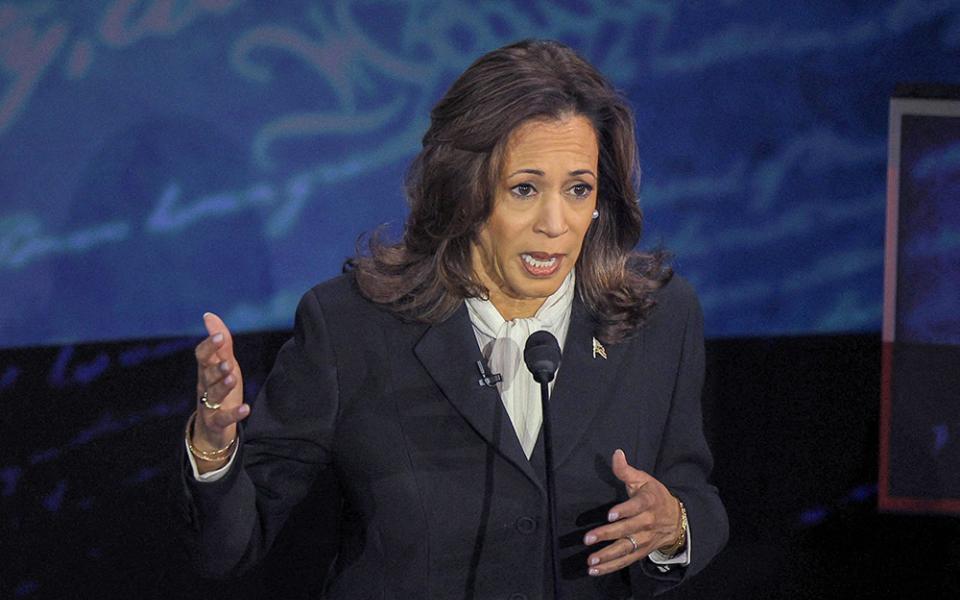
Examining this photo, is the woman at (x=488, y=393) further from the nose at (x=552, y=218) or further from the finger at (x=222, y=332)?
the finger at (x=222, y=332)

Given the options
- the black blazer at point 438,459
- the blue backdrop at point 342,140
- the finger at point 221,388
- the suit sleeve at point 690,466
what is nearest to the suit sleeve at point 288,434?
the black blazer at point 438,459

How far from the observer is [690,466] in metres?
2.02

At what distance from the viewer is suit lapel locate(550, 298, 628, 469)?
1.89 metres

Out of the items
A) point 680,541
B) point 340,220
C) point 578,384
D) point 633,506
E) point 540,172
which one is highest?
point 540,172

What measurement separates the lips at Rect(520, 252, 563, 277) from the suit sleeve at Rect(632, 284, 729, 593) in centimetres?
31

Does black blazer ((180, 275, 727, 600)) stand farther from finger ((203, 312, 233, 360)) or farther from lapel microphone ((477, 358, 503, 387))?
finger ((203, 312, 233, 360))

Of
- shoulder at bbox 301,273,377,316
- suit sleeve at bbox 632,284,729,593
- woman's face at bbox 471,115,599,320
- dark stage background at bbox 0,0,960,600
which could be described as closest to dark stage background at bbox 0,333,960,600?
dark stage background at bbox 0,0,960,600

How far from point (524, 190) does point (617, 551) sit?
59 cm

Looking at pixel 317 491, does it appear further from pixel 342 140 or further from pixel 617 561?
pixel 617 561

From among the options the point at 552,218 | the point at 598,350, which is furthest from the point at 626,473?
the point at 552,218

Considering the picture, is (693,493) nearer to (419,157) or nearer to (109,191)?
(419,157)

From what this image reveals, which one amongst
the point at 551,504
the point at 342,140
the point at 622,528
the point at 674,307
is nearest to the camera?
the point at 551,504

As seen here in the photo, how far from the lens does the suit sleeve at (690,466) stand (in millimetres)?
1898

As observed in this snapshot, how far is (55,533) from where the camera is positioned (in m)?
2.62
